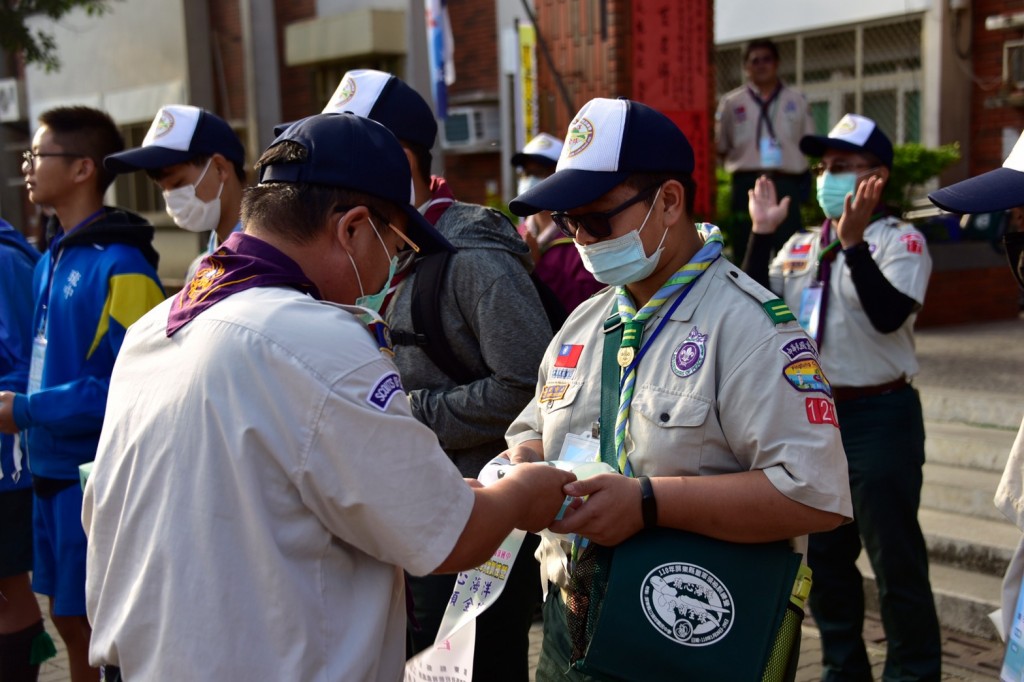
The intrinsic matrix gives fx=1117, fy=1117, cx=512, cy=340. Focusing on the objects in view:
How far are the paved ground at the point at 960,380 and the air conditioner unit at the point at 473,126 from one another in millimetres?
6164

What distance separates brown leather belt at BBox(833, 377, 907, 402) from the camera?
4.34m

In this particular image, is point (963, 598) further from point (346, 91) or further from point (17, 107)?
point (17, 107)

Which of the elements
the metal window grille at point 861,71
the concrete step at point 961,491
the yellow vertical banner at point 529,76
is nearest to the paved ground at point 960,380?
the concrete step at point 961,491

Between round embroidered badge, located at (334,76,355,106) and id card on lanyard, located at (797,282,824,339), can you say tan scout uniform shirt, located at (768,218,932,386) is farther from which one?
round embroidered badge, located at (334,76,355,106)

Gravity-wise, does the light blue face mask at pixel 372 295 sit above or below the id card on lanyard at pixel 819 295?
above

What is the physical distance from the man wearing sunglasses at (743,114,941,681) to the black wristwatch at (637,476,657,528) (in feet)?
7.15

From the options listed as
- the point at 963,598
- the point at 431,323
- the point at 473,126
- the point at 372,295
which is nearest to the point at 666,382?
the point at 372,295

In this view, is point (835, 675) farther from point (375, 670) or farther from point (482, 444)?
point (375, 670)

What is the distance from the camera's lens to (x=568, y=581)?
2668 millimetres

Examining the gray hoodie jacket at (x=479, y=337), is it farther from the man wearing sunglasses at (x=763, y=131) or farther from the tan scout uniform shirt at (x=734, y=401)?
the man wearing sunglasses at (x=763, y=131)

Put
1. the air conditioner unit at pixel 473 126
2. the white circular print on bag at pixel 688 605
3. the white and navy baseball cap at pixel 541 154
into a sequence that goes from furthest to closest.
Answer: the air conditioner unit at pixel 473 126 < the white and navy baseball cap at pixel 541 154 < the white circular print on bag at pixel 688 605

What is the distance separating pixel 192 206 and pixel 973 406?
503 cm

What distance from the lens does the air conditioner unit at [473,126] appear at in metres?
13.8

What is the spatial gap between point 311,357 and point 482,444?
5.10 ft
